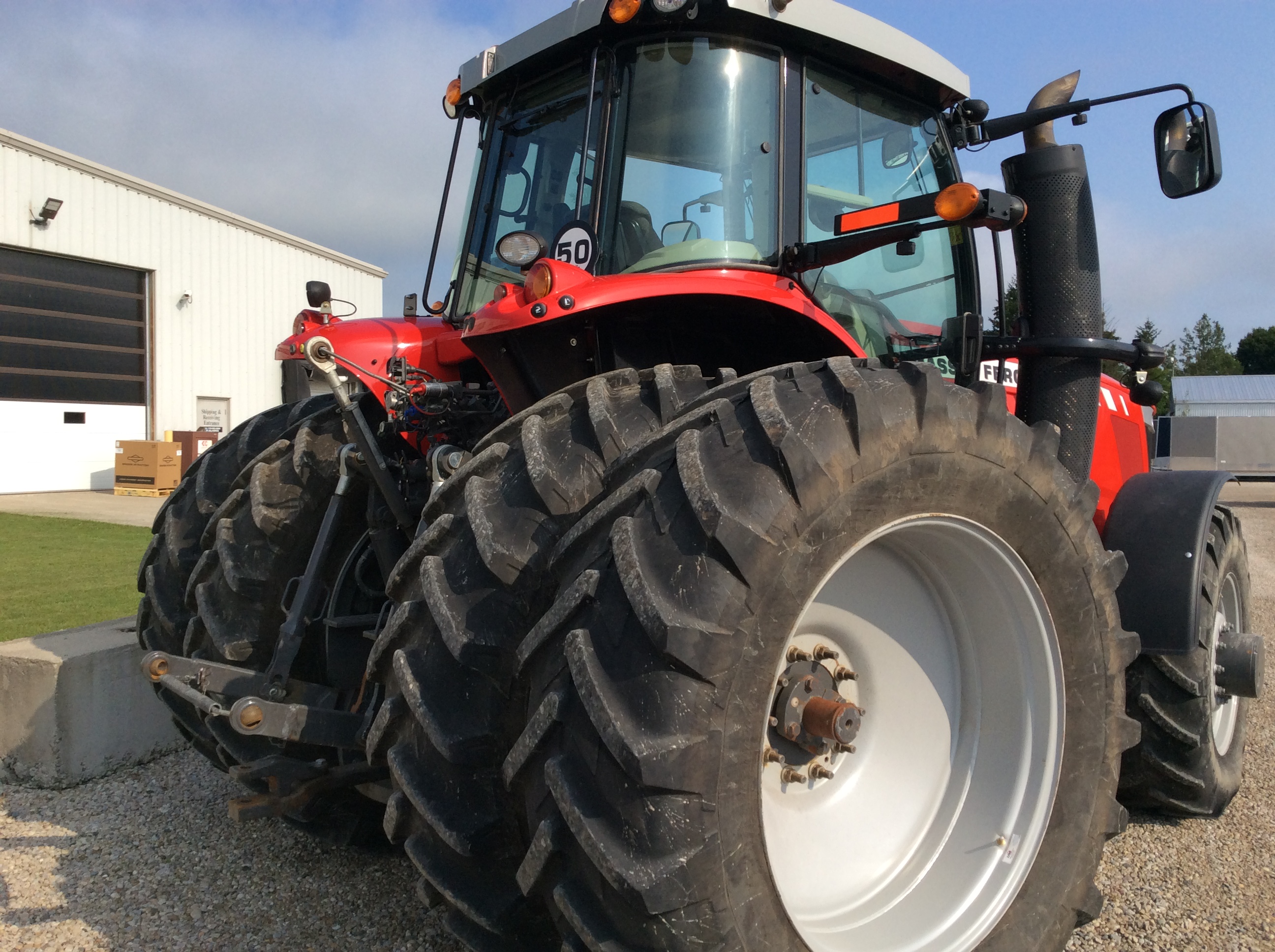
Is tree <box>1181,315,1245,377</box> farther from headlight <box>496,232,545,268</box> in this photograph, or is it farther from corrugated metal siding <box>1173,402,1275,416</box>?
headlight <box>496,232,545,268</box>

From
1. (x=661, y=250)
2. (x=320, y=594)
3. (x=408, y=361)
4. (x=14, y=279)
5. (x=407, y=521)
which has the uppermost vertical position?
(x=14, y=279)

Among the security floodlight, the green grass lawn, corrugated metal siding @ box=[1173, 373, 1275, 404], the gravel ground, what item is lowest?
the gravel ground

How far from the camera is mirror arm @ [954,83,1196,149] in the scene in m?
2.72

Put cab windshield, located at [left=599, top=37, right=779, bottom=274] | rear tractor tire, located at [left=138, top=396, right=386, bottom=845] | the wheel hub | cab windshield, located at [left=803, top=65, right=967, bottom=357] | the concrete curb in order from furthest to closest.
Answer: the concrete curb → cab windshield, located at [left=803, top=65, right=967, bottom=357] → rear tractor tire, located at [left=138, top=396, right=386, bottom=845] → cab windshield, located at [left=599, top=37, right=779, bottom=274] → the wheel hub

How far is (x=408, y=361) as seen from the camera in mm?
2781

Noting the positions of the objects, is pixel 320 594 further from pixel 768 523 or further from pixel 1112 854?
pixel 1112 854

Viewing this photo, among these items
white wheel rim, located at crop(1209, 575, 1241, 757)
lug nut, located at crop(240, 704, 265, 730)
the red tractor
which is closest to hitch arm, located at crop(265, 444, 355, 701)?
the red tractor

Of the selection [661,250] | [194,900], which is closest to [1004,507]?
[661,250]

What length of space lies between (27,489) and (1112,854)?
55.6 ft

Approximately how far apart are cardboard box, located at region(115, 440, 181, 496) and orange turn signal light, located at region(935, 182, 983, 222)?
1506 cm

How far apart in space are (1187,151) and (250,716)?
2.86 metres

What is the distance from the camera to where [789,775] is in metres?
2.01

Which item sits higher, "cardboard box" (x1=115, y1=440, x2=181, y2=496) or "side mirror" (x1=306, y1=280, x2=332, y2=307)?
"side mirror" (x1=306, y1=280, x2=332, y2=307)

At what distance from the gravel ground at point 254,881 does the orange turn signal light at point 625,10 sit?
2.36 m
